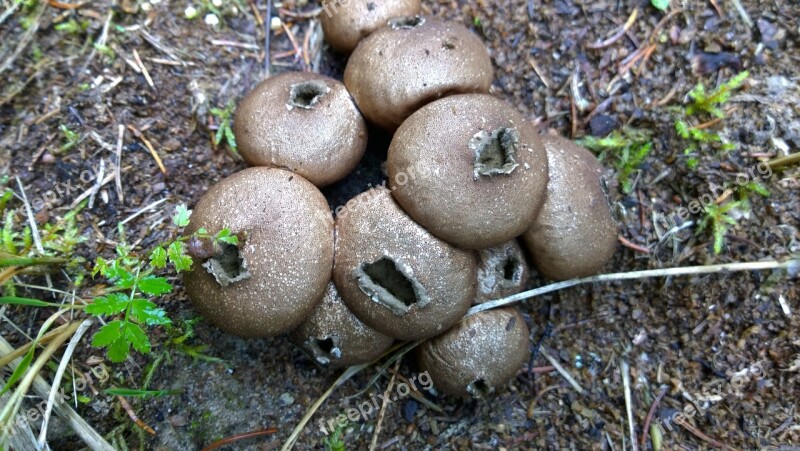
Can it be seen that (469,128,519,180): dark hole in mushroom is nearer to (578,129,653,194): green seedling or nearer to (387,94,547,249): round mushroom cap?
(387,94,547,249): round mushroom cap

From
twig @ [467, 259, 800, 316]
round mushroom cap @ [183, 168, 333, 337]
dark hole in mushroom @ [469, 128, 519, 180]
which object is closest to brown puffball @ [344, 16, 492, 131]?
dark hole in mushroom @ [469, 128, 519, 180]

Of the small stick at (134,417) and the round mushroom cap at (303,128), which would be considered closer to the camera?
the round mushroom cap at (303,128)

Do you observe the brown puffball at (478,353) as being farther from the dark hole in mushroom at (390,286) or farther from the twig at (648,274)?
the dark hole in mushroom at (390,286)

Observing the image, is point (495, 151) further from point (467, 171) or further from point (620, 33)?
point (620, 33)

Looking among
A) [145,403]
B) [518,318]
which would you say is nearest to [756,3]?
[518,318]

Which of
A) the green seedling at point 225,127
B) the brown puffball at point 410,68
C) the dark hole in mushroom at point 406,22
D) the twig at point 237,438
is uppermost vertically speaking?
the dark hole in mushroom at point 406,22

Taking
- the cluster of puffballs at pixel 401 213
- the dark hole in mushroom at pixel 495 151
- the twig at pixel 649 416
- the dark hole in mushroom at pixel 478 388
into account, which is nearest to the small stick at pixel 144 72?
the cluster of puffballs at pixel 401 213

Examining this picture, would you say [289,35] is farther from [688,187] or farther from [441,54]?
[688,187]
